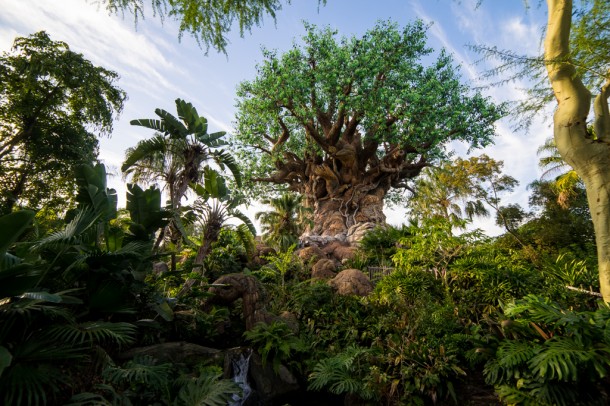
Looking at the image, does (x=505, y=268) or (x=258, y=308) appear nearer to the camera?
(x=505, y=268)

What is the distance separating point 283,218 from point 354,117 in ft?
24.9

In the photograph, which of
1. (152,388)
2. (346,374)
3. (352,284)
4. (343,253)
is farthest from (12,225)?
(343,253)

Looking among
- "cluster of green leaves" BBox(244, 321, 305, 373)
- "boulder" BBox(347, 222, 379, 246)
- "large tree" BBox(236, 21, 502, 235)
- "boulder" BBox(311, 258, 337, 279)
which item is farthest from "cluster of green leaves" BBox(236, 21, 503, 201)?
"cluster of green leaves" BBox(244, 321, 305, 373)

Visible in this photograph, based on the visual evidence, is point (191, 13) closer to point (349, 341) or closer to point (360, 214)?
point (349, 341)

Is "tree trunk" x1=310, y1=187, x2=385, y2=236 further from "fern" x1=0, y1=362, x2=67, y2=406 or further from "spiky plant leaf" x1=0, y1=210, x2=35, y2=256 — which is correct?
"spiky plant leaf" x1=0, y1=210, x2=35, y2=256

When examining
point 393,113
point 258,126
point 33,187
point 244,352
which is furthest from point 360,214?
point 33,187

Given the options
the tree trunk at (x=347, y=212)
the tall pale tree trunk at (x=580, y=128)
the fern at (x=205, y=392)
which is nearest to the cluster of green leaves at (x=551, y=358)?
the tall pale tree trunk at (x=580, y=128)

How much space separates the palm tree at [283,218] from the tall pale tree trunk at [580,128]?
14.3 meters

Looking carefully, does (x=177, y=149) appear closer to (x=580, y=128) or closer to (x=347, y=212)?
(x=580, y=128)

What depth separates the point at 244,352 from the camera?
622 centimetres

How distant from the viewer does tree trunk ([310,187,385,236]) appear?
2002cm

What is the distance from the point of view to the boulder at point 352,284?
8.94 m

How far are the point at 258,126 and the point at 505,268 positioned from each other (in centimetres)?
1543

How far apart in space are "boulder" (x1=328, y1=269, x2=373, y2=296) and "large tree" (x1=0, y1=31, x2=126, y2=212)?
40.3 ft
